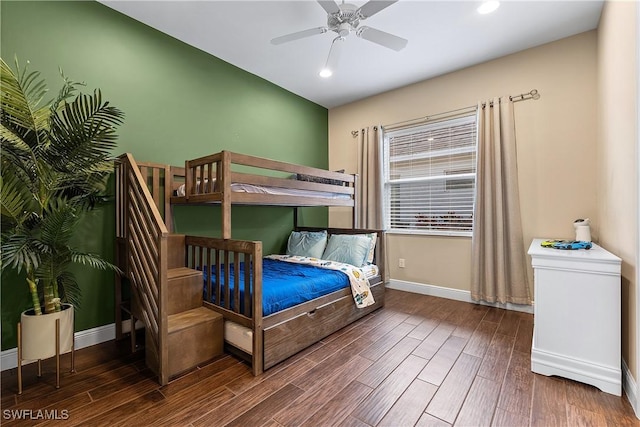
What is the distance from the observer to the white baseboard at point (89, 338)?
1.95 meters

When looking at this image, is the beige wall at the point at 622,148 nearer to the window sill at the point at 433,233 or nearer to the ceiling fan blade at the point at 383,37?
the window sill at the point at 433,233

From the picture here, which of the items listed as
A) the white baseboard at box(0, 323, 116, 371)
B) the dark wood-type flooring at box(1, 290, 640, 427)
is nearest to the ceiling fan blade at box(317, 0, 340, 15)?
the dark wood-type flooring at box(1, 290, 640, 427)

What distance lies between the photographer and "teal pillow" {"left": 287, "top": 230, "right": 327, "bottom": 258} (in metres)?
3.49

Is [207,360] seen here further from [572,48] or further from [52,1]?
[572,48]

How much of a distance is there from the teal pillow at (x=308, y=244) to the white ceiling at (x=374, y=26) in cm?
201

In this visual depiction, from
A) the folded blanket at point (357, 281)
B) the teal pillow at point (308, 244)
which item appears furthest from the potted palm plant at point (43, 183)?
the teal pillow at point (308, 244)

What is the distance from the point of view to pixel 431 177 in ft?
12.1

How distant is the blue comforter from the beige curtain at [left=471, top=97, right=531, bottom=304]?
1.59 m

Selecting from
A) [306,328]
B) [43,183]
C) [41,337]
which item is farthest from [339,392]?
[43,183]

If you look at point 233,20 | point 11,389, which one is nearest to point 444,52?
point 233,20

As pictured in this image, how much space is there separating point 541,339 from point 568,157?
6.15 ft

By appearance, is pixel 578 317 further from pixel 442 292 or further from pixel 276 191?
pixel 276 191

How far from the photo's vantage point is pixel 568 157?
2.75 m

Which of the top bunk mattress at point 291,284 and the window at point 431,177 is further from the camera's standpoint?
the window at point 431,177
